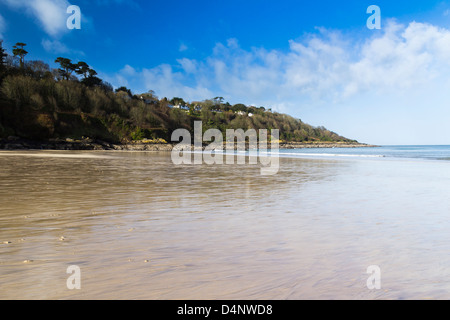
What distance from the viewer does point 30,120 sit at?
66562mm

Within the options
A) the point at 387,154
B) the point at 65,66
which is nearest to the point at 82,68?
the point at 65,66

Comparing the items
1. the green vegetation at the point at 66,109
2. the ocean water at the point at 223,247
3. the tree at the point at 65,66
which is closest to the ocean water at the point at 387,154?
the ocean water at the point at 223,247

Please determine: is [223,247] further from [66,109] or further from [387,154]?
[66,109]

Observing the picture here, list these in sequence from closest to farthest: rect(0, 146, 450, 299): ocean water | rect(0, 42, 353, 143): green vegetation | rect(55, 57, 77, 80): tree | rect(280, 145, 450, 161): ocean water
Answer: rect(0, 146, 450, 299): ocean water < rect(280, 145, 450, 161): ocean water < rect(0, 42, 353, 143): green vegetation < rect(55, 57, 77, 80): tree

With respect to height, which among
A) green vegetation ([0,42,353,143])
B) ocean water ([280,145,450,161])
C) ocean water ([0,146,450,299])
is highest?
green vegetation ([0,42,353,143])

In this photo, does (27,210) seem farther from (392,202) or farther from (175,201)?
(392,202)

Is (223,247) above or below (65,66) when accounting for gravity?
below

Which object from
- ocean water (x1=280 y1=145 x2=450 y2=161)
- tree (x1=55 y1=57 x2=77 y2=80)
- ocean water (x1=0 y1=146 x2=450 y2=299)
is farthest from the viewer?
tree (x1=55 y1=57 x2=77 y2=80)

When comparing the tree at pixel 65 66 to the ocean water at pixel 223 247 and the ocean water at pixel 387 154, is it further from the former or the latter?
the ocean water at pixel 223 247

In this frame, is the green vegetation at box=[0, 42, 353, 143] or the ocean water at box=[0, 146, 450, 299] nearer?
the ocean water at box=[0, 146, 450, 299]

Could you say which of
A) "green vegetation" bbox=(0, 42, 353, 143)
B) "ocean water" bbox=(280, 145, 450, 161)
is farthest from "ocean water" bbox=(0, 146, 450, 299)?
"green vegetation" bbox=(0, 42, 353, 143)

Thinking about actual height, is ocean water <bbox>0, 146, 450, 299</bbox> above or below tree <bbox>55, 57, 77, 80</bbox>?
below

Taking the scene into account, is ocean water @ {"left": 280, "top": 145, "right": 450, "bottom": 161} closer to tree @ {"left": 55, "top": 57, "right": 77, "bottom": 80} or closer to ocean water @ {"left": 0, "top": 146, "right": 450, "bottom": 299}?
ocean water @ {"left": 0, "top": 146, "right": 450, "bottom": 299}

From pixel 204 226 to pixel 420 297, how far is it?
3.67m
